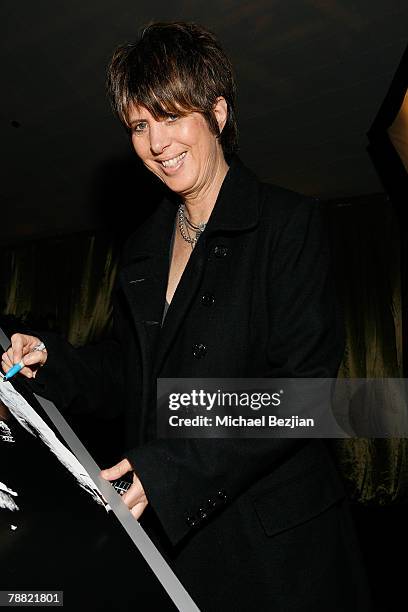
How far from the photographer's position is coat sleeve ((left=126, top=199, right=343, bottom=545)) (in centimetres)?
63

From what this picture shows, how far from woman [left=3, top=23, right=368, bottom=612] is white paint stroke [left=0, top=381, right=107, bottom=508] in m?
0.13

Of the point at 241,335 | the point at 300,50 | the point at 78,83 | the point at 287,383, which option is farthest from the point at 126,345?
the point at 78,83

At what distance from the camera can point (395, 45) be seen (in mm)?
3078

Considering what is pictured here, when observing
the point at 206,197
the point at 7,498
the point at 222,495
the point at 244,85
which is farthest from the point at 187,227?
the point at 244,85

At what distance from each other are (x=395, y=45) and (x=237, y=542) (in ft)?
9.87

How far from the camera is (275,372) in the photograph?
782mm

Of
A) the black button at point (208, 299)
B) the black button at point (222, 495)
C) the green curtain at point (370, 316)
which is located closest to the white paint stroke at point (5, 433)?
the black button at point (222, 495)

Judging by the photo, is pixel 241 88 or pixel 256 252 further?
pixel 241 88

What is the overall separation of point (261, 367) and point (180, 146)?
391 millimetres

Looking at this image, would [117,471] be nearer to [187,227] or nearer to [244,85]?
[187,227]

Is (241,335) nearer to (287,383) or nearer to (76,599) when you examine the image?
(287,383)

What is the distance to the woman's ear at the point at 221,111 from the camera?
0.99m

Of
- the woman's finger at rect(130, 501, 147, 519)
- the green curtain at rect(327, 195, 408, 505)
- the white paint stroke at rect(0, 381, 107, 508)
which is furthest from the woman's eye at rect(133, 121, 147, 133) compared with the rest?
the green curtain at rect(327, 195, 408, 505)

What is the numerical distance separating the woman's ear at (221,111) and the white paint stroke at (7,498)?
0.72m
